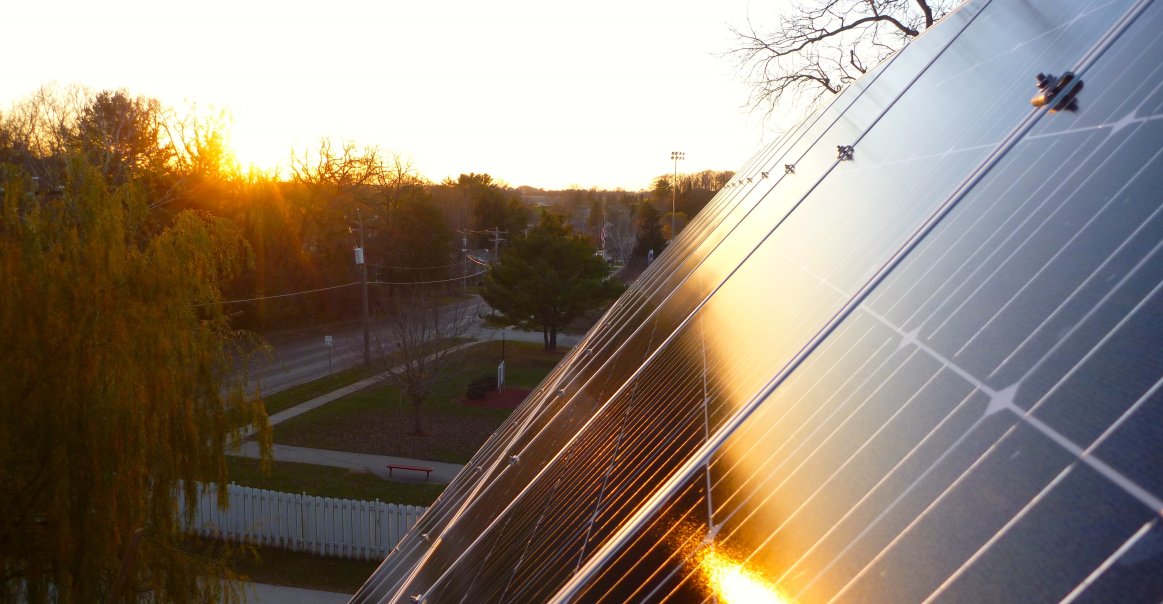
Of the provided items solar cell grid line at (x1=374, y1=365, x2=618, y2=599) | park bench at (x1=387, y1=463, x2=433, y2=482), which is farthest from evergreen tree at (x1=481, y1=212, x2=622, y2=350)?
solar cell grid line at (x1=374, y1=365, x2=618, y2=599)

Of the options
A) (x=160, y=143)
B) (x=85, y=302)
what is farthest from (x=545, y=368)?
(x=85, y=302)

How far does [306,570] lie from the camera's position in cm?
1677

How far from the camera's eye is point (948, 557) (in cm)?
162

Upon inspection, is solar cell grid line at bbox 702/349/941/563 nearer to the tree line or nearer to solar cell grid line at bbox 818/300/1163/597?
solar cell grid line at bbox 818/300/1163/597

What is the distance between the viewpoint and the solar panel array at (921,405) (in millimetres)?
1572

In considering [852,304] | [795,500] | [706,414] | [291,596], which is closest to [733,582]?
[795,500]

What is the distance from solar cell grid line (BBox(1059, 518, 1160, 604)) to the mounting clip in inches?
104

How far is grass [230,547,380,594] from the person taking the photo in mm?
16062

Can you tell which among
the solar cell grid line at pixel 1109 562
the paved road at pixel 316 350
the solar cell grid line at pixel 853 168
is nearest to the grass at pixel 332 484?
the paved road at pixel 316 350

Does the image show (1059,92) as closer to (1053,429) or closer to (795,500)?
(795,500)

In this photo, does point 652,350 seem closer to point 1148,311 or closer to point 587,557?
point 587,557

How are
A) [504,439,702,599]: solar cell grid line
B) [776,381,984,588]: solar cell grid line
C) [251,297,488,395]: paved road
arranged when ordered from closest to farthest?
[776,381,984,588]: solar cell grid line
[504,439,702,599]: solar cell grid line
[251,297,488,395]: paved road

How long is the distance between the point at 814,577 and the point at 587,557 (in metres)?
1.51

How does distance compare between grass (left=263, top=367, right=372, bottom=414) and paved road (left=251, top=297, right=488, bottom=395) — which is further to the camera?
paved road (left=251, top=297, right=488, bottom=395)
